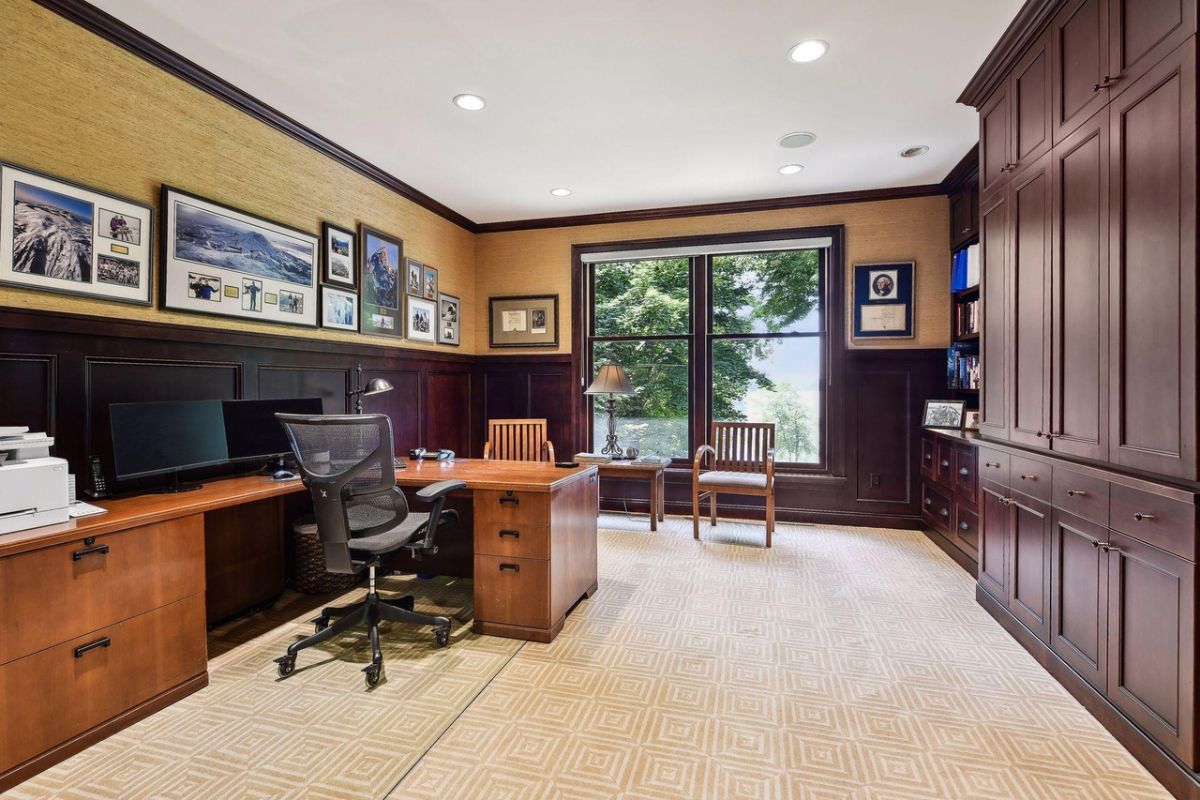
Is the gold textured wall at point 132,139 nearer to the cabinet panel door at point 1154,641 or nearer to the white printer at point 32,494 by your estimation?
the white printer at point 32,494

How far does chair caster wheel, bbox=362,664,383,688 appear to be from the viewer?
2.26m

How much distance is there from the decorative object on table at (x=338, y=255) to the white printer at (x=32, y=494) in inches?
83.0

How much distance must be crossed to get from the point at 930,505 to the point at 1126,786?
2.97m

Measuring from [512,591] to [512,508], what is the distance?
1.33 ft

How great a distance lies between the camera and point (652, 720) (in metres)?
2.04

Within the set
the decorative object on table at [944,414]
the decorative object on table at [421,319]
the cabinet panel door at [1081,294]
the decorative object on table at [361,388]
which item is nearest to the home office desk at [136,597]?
the decorative object on table at [361,388]

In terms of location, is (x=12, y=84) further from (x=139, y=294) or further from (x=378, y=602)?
(x=378, y=602)

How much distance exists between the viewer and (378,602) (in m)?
2.64

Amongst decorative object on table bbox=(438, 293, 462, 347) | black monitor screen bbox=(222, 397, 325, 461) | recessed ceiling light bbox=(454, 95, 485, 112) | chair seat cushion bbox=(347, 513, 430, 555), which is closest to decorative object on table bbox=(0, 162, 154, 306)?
black monitor screen bbox=(222, 397, 325, 461)

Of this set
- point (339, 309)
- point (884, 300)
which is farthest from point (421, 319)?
point (884, 300)

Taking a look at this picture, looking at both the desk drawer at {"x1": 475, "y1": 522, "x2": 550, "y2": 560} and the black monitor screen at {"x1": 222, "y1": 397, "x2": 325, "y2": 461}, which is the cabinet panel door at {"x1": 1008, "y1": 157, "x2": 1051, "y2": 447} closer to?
the desk drawer at {"x1": 475, "y1": 522, "x2": 550, "y2": 560}

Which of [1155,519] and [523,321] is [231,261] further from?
[1155,519]

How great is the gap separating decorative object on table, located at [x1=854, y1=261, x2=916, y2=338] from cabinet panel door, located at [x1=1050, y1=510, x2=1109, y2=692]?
9.07 ft

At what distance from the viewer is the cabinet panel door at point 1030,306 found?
2.44m
